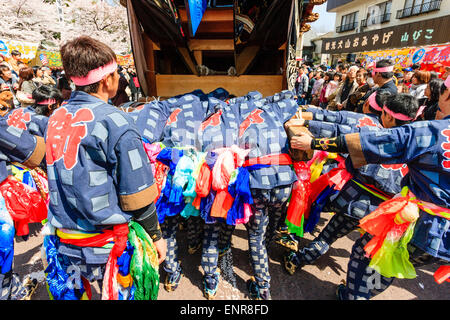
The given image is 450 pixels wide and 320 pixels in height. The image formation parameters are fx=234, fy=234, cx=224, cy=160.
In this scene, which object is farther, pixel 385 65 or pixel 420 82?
pixel 420 82

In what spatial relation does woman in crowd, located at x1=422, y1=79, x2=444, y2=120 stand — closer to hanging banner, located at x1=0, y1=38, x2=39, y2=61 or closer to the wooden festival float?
the wooden festival float

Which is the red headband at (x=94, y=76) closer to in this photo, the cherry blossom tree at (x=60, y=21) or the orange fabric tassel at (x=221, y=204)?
the orange fabric tassel at (x=221, y=204)

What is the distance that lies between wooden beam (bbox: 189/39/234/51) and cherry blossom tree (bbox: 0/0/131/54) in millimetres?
25062

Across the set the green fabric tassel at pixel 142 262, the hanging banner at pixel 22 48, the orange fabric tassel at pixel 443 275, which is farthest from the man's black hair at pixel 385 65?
the hanging banner at pixel 22 48

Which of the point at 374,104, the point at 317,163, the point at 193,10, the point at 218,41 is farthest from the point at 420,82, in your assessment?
the point at 193,10

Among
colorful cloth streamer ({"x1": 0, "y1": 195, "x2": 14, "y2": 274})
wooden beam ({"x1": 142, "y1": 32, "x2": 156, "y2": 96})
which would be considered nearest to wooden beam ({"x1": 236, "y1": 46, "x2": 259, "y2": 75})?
wooden beam ({"x1": 142, "y1": 32, "x2": 156, "y2": 96})

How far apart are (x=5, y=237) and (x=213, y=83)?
10.6ft

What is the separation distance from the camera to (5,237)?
5.21ft

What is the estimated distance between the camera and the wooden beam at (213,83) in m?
3.83

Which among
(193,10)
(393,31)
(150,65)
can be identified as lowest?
(150,65)

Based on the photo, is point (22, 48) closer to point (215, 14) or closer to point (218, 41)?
point (218, 41)

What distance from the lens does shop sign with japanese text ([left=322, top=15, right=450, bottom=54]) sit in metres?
15.1

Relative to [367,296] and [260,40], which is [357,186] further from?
[260,40]

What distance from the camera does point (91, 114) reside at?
1.15m
